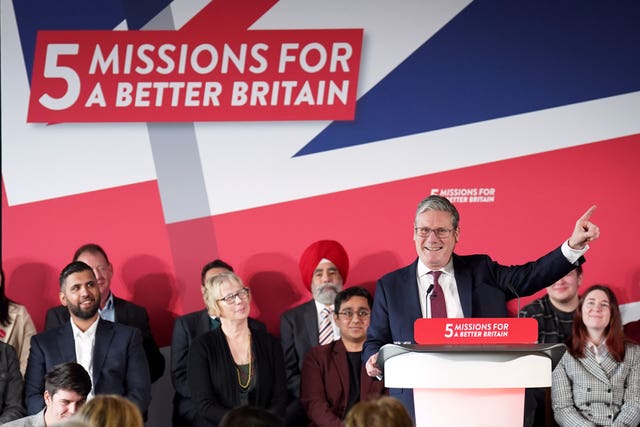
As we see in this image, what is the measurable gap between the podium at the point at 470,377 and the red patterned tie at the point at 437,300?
2.35 feet

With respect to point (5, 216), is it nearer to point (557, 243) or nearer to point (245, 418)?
point (557, 243)

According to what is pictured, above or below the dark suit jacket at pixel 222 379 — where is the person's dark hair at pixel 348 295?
above

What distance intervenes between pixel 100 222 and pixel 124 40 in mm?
1207

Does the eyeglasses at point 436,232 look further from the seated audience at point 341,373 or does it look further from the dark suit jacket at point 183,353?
the dark suit jacket at point 183,353

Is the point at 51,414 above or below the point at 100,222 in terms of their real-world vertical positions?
below

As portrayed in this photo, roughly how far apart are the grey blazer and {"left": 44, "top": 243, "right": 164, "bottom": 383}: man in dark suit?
2.41m

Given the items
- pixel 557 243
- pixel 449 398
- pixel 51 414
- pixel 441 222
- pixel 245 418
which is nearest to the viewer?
pixel 245 418

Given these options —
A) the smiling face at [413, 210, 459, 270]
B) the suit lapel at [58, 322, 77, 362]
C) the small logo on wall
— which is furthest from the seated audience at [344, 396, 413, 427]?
the small logo on wall

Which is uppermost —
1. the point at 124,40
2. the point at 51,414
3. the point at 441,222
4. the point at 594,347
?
the point at 124,40

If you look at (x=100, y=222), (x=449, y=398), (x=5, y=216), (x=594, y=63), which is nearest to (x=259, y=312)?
(x=100, y=222)

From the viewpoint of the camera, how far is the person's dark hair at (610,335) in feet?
19.6

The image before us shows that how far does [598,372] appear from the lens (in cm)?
593

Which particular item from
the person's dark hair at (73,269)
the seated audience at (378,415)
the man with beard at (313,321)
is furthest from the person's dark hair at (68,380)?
the seated audience at (378,415)

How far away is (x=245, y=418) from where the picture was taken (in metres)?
2.79
